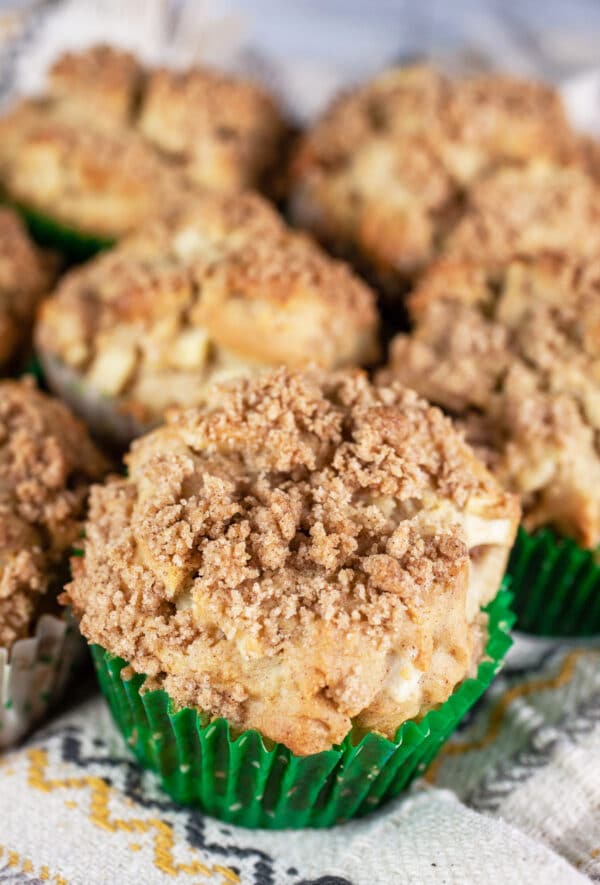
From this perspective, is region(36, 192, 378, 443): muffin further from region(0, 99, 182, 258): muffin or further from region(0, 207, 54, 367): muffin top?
region(0, 99, 182, 258): muffin

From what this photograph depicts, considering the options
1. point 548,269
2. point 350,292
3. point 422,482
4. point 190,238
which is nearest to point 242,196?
point 190,238

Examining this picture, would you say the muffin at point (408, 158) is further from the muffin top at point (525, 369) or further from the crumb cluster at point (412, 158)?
the muffin top at point (525, 369)

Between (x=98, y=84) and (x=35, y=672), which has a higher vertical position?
(x=98, y=84)

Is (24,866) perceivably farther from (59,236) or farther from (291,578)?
(59,236)

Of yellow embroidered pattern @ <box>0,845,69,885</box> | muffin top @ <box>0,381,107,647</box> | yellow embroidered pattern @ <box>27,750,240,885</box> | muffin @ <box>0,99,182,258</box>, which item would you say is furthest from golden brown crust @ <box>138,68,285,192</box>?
yellow embroidered pattern @ <box>0,845,69,885</box>

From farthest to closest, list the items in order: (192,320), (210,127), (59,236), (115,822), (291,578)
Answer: (210,127), (59,236), (192,320), (115,822), (291,578)

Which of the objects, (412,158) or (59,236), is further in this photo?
(59,236)

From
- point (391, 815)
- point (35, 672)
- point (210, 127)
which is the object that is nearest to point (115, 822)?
point (35, 672)
